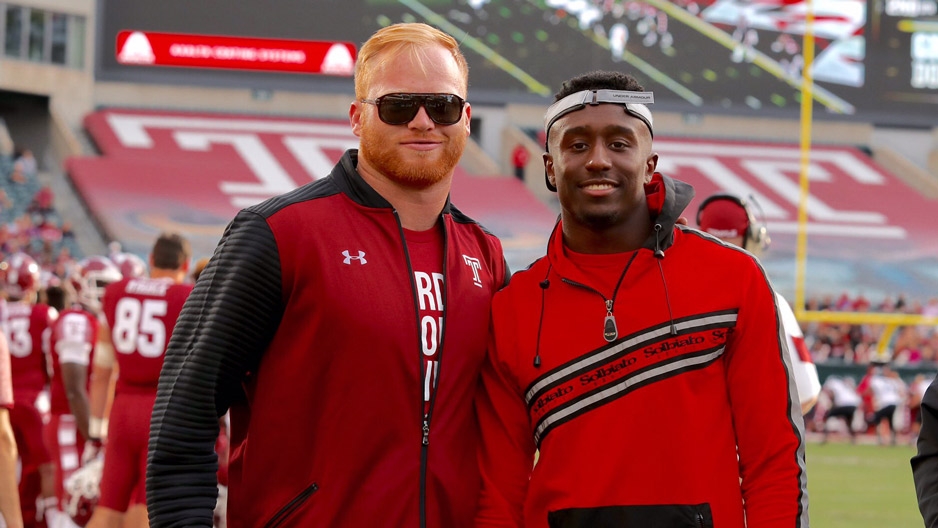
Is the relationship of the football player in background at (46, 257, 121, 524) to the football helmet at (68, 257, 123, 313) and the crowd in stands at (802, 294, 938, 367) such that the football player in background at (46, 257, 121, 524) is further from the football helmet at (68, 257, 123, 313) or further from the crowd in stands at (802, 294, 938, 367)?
the crowd in stands at (802, 294, 938, 367)

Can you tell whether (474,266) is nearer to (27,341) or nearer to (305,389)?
(305,389)

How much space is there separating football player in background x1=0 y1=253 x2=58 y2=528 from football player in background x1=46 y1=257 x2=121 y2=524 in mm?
80

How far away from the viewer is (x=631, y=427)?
2.72 meters

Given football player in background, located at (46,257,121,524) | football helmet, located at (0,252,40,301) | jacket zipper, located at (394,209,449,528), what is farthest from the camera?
football helmet, located at (0,252,40,301)

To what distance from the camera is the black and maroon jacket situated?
2.60 meters

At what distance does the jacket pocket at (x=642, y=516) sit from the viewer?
8.66ft

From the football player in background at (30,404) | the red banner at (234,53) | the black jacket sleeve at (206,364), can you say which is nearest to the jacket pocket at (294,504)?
the black jacket sleeve at (206,364)

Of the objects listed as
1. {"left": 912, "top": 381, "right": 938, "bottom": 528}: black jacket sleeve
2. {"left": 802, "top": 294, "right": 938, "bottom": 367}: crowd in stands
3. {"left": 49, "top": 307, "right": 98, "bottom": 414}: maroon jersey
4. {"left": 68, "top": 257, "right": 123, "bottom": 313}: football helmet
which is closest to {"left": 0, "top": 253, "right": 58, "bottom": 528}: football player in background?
{"left": 68, "top": 257, "right": 123, "bottom": 313}: football helmet

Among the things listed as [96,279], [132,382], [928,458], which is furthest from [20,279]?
[928,458]

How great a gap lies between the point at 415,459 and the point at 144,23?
82.4 ft

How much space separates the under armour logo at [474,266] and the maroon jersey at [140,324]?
3.24 m

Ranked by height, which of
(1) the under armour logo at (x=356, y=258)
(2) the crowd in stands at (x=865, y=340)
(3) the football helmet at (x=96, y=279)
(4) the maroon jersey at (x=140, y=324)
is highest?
(2) the crowd in stands at (x=865, y=340)

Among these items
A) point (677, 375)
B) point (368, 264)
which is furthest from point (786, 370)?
point (368, 264)

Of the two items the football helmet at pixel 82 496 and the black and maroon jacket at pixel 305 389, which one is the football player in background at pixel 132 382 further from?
the black and maroon jacket at pixel 305 389
